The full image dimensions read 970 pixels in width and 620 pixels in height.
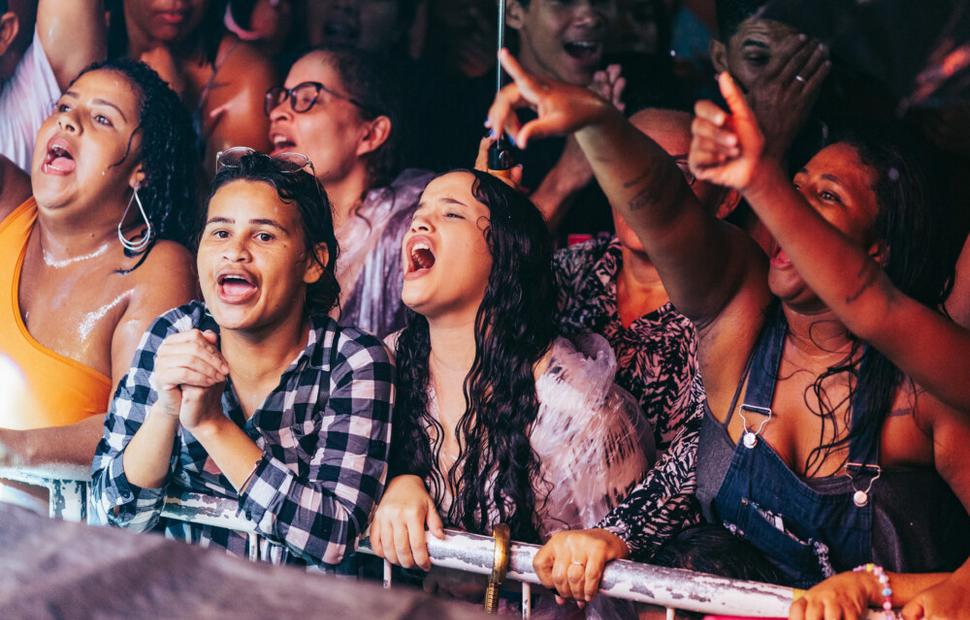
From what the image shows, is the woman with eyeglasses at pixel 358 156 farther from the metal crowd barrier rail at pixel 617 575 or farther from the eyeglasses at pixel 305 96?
the metal crowd barrier rail at pixel 617 575

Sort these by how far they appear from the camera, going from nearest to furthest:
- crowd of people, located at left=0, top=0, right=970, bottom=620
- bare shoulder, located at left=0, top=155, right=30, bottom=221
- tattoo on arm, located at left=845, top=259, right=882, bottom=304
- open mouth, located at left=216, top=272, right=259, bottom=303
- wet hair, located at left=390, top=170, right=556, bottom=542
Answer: tattoo on arm, located at left=845, top=259, right=882, bottom=304
crowd of people, located at left=0, top=0, right=970, bottom=620
wet hair, located at left=390, top=170, right=556, bottom=542
open mouth, located at left=216, top=272, right=259, bottom=303
bare shoulder, located at left=0, top=155, right=30, bottom=221

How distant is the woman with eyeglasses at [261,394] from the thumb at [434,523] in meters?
0.10

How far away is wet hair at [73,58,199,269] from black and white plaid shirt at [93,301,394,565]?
0.27m

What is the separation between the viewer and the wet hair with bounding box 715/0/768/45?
70.6 inches

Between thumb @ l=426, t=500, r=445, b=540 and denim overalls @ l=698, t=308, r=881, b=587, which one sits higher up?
denim overalls @ l=698, t=308, r=881, b=587

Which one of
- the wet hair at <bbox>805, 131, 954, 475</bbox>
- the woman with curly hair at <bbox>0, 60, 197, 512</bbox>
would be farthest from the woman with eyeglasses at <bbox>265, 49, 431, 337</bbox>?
the wet hair at <bbox>805, 131, 954, 475</bbox>

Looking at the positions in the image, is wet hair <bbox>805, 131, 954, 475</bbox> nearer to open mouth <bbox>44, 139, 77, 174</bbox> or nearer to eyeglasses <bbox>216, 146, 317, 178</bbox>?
eyeglasses <bbox>216, 146, 317, 178</bbox>

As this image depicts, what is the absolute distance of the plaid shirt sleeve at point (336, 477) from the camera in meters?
1.73

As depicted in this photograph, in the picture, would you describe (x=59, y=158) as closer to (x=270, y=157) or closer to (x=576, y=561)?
(x=270, y=157)

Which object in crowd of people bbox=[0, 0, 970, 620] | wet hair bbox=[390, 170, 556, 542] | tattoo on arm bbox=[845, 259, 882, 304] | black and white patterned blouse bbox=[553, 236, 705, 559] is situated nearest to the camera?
tattoo on arm bbox=[845, 259, 882, 304]

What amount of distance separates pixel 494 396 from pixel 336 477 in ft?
0.94

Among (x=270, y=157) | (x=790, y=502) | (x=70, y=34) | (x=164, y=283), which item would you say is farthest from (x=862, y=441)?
(x=70, y=34)

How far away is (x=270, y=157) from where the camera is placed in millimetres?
1980

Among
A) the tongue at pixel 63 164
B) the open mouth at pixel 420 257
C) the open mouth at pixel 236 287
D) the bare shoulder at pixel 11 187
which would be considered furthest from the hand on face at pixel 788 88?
the bare shoulder at pixel 11 187
